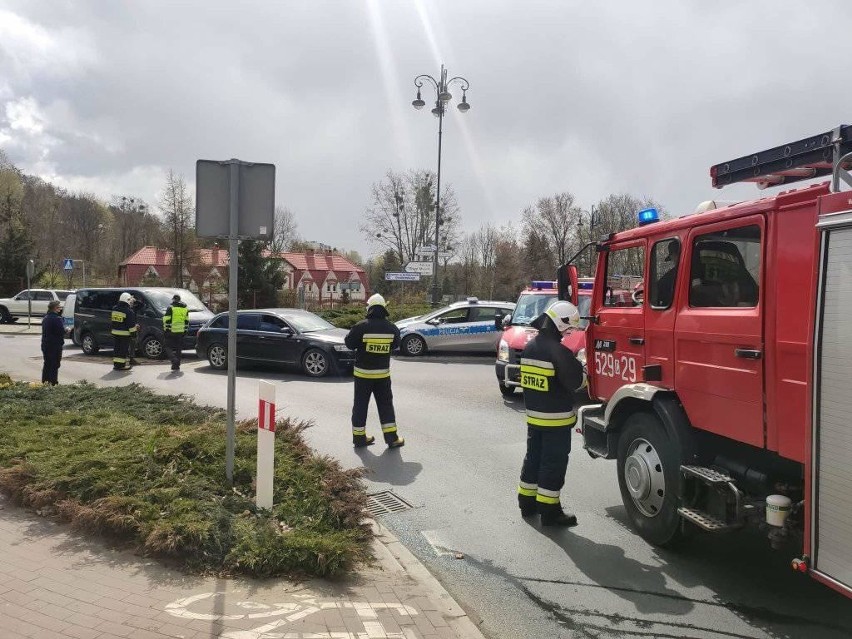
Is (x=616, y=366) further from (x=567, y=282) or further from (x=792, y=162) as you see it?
(x=792, y=162)

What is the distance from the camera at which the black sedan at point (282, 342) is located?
1334cm

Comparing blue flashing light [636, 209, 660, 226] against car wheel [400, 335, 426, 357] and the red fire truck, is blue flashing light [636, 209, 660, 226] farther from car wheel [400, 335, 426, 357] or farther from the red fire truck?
car wheel [400, 335, 426, 357]

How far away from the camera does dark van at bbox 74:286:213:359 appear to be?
52.6 feet

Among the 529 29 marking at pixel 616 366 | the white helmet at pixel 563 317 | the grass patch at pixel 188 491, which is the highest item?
the white helmet at pixel 563 317

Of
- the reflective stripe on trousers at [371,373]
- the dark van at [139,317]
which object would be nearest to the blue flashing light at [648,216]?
the reflective stripe on trousers at [371,373]

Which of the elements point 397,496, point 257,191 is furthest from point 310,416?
point 257,191

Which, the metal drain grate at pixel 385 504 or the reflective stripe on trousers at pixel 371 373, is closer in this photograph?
the metal drain grate at pixel 385 504

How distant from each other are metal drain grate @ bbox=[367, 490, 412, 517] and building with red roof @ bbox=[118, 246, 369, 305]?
2541 centimetres

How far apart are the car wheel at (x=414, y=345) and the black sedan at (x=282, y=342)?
3343 mm

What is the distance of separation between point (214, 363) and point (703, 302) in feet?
40.3

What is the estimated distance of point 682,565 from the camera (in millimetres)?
4305

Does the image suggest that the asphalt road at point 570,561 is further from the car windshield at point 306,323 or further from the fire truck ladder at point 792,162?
the car windshield at point 306,323

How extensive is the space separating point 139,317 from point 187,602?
1411 cm

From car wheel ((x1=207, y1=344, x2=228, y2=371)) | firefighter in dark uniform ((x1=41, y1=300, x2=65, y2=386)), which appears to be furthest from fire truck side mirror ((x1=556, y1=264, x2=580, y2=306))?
car wheel ((x1=207, y1=344, x2=228, y2=371))
